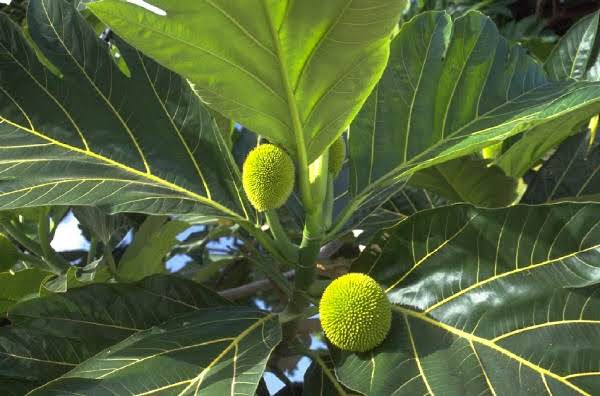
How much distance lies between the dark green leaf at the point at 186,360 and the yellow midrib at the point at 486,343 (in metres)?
0.16

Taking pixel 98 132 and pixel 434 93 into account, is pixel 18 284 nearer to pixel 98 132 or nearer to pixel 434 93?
pixel 98 132

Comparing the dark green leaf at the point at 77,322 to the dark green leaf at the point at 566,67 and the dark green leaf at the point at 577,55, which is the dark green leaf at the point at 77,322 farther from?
the dark green leaf at the point at 577,55

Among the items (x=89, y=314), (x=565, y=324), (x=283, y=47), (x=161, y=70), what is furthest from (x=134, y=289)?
(x=565, y=324)

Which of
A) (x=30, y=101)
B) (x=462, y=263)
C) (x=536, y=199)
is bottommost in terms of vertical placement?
(x=536, y=199)

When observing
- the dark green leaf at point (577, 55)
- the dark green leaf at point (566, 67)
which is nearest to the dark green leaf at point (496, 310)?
the dark green leaf at point (566, 67)

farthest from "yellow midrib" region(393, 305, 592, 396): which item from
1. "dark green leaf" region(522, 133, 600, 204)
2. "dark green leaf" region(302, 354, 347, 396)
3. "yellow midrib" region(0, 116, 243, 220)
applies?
"dark green leaf" region(522, 133, 600, 204)

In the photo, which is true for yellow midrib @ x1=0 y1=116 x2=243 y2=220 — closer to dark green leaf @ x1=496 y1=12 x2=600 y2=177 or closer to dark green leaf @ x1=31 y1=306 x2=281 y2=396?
dark green leaf @ x1=31 y1=306 x2=281 y2=396

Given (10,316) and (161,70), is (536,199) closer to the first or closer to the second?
(161,70)

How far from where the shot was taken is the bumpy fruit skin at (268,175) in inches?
33.6

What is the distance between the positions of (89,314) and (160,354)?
164 millimetres

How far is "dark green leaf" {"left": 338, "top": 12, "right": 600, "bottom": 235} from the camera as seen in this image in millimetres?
959

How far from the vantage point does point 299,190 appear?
955 millimetres

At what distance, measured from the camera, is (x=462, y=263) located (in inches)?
34.1

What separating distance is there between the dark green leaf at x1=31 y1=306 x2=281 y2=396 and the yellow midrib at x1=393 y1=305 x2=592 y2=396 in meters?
0.16
